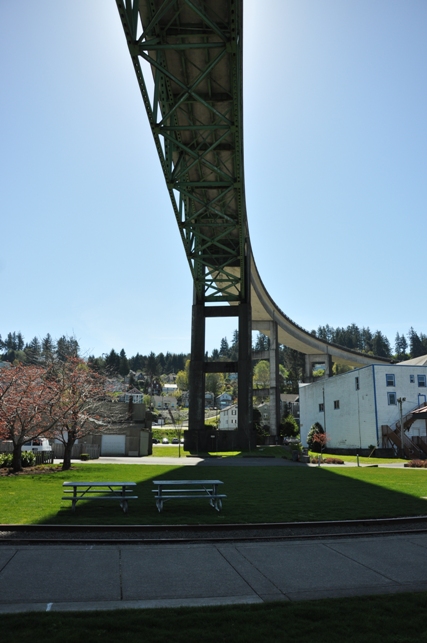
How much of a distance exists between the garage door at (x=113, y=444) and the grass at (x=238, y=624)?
46.1 metres

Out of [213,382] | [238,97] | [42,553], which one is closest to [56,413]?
[238,97]

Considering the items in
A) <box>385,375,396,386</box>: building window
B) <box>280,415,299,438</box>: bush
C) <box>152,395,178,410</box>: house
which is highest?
<box>152,395,178,410</box>: house

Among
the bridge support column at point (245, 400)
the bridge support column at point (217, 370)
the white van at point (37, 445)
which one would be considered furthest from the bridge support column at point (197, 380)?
the white van at point (37, 445)

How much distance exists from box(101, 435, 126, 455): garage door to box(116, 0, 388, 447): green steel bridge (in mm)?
8847

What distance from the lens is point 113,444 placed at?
49.8 m

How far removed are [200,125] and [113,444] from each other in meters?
33.5

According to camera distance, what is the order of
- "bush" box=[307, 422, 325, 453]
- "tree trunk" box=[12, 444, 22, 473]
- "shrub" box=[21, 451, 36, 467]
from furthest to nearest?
1. "bush" box=[307, 422, 325, 453]
2. "shrub" box=[21, 451, 36, 467]
3. "tree trunk" box=[12, 444, 22, 473]

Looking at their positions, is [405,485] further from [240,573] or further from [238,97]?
[238,97]

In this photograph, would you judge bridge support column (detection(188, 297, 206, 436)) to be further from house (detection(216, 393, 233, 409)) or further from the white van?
house (detection(216, 393, 233, 409))

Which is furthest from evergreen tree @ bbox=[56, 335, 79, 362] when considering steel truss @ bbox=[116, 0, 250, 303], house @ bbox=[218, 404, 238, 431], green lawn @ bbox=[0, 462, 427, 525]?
house @ bbox=[218, 404, 238, 431]

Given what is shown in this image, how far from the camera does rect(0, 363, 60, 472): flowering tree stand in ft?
81.2

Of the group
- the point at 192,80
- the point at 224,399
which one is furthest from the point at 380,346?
the point at 192,80

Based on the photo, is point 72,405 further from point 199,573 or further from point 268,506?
point 199,573

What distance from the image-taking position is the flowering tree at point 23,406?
24.8m
